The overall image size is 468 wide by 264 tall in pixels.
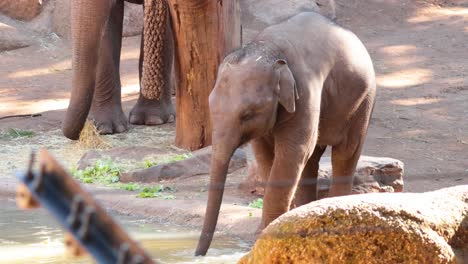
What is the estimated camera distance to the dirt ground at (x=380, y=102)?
6461 mm

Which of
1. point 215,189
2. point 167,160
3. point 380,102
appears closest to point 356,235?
point 215,189

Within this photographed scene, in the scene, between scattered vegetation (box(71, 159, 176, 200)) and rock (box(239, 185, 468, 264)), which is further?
scattered vegetation (box(71, 159, 176, 200))

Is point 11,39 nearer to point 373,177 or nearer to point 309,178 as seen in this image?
point 373,177

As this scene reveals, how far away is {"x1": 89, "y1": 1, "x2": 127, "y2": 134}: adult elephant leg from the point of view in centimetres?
888

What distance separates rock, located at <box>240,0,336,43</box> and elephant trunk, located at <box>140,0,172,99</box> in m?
4.20

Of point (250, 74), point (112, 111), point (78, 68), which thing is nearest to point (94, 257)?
point (250, 74)

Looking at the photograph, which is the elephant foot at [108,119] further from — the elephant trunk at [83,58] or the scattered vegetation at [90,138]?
the elephant trunk at [83,58]

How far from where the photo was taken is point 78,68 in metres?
6.88

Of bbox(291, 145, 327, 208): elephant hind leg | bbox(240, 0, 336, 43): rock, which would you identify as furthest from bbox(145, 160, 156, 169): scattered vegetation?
bbox(240, 0, 336, 43): rock

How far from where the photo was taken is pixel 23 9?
40.9 feet

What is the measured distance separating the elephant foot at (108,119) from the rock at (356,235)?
545cm

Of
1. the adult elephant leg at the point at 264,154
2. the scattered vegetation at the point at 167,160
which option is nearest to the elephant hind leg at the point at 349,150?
the adult elephant leg at the point at 264,154

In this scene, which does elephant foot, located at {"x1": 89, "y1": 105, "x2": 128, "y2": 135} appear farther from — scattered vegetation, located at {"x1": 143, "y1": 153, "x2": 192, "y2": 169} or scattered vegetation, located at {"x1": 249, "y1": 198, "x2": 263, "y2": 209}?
scattered vegetation, located at {"x1": 249, "y1": 198, "x2": 263, "y2": 209}

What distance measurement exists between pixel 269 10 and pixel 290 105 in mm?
8248
